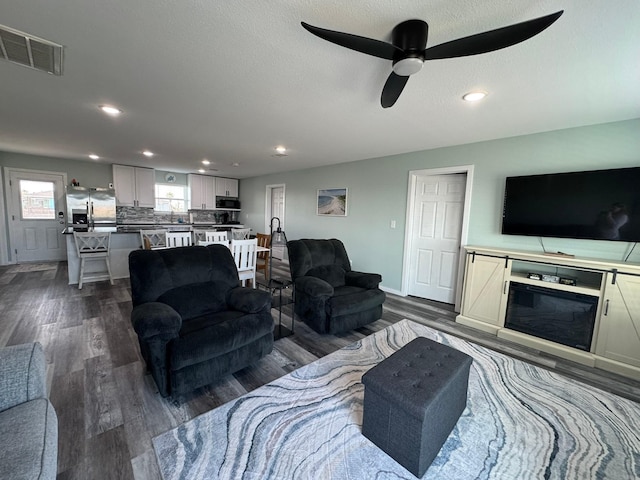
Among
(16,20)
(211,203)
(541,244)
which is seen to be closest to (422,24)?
(16,20)

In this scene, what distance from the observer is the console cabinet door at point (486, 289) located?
122 inches

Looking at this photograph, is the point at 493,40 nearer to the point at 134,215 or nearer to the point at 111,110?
the point at 111,110

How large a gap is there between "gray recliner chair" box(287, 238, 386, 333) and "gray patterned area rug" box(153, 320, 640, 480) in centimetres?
66

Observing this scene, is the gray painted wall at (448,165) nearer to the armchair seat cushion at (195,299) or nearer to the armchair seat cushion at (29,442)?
the armchair seat cushion at (195,299)

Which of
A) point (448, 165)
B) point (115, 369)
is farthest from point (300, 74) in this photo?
point (115, 369)

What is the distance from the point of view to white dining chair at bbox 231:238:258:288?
146 inches

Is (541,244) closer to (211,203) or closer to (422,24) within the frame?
(422,24)

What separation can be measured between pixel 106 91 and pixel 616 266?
15.9ft

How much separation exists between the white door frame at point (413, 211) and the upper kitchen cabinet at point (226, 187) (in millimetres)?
5973

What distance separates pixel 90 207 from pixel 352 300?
21.3 ft

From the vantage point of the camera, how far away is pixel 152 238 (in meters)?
4.63

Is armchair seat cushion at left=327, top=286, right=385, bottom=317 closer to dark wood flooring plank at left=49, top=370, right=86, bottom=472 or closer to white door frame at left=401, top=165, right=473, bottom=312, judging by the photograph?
white door frame at left=401, top=165, right=473, bottom=312

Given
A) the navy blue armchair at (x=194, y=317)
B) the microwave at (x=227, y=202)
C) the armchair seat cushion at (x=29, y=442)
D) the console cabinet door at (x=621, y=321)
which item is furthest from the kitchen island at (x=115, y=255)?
the console cabinet door at (x=621, y=321)

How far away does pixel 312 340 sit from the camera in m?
2.84
